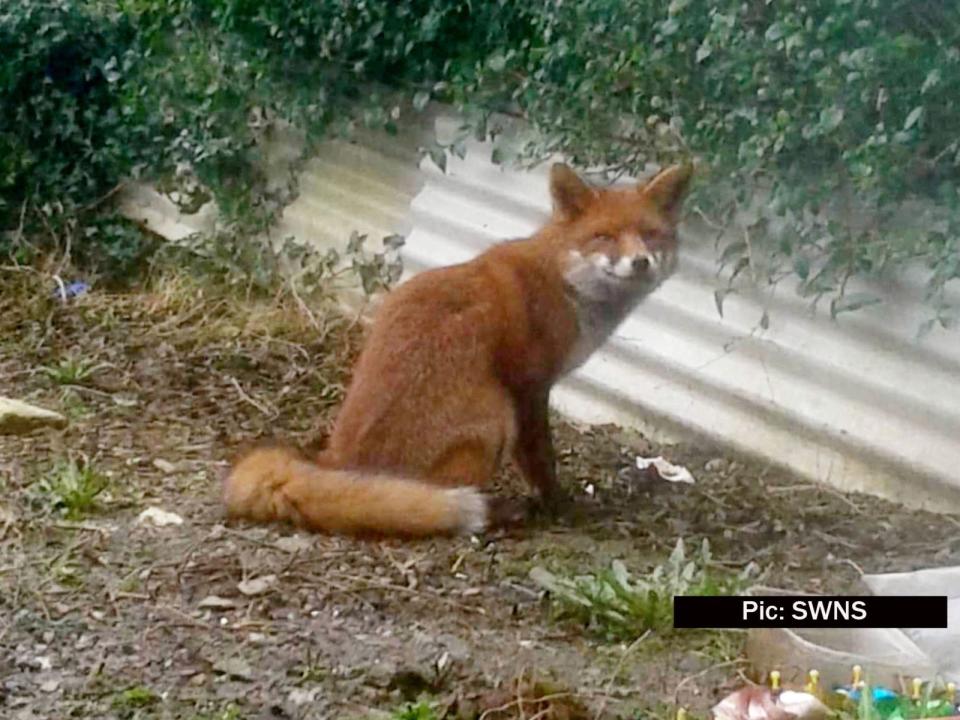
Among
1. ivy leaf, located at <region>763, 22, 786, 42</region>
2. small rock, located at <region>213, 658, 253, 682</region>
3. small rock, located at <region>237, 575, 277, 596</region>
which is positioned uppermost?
ivy leaf, located at <region>763, 22, 786, 42</region>

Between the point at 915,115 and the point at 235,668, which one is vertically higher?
the point at 915,115

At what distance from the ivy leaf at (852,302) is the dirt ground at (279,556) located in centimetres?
27

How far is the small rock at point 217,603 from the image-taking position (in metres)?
2.01

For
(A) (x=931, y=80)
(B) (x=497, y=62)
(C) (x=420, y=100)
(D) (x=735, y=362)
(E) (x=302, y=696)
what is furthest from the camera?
(C) (x=420, y=100)

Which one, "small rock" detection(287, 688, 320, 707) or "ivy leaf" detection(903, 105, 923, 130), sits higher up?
"ivy leaf" detection(903, 105, 923, 130)

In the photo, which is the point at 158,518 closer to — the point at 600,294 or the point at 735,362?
the point at 600,294

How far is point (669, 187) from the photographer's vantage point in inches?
96.2

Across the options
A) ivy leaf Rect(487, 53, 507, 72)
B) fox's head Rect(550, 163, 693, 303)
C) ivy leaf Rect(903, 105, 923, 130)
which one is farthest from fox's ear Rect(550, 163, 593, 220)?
ivy leaf Rect(903, 105, 923, 130)

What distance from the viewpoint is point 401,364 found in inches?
102

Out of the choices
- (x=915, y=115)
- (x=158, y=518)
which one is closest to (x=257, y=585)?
(x=158, y=518)

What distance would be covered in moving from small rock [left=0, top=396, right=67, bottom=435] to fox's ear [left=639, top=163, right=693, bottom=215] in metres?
1.01

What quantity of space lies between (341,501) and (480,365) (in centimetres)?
37

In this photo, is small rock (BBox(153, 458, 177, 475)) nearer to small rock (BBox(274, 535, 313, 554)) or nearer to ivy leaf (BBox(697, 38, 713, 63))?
small rock (BBox(274, 535, 313, 554))

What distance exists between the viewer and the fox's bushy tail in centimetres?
234
